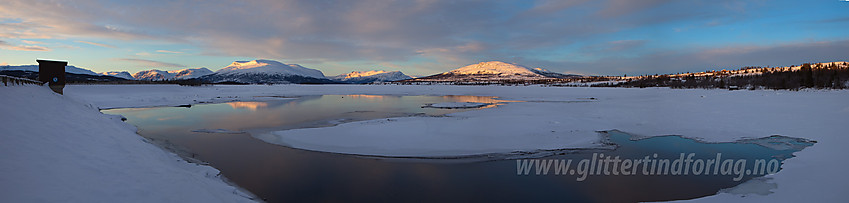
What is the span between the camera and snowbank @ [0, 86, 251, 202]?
13.4 feet

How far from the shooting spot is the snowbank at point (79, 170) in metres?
4.08

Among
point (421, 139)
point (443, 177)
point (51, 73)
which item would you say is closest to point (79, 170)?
point (443, 177)

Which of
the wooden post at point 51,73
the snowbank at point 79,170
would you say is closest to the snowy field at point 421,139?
the snowbank at point 79,170

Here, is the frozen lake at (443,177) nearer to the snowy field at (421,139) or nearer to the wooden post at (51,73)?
the snowy field at (421,139)

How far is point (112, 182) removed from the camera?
4.89m

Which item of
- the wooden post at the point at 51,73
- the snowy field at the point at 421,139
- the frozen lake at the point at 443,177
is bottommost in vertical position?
the frozen lake at the point at 443,177

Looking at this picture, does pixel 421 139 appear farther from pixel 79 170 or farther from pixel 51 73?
pixel 51 73

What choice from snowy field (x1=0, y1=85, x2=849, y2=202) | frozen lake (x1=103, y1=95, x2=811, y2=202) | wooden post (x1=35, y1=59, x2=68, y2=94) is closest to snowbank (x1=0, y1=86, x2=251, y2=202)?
snowy field (x1=0, y1=85, x2=849, y2=202)

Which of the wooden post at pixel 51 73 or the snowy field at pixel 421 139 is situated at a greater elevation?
the wooden post at pixel 51 73

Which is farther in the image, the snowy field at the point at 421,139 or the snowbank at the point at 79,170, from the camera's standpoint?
the snowy field at the point at 421,139

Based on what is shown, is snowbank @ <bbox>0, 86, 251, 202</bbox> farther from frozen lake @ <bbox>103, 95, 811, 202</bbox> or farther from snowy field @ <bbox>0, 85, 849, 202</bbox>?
frozen lake @ <bbox>103, 95, 811, 202</bbox>

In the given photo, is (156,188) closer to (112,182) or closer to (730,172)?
(112,182)

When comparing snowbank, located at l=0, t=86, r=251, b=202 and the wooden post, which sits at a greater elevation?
the wooden post

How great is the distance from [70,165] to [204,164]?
3848 mm
